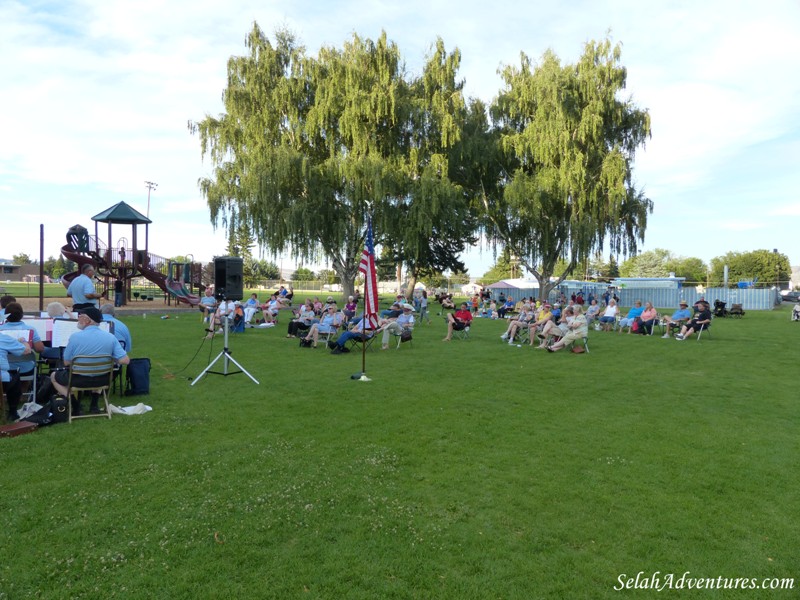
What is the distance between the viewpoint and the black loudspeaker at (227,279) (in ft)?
28.1

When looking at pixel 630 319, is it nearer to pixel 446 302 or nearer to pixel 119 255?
pixel 446 302

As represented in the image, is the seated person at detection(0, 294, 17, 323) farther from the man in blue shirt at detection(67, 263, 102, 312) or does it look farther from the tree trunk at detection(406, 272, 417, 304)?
the tree trunk at detection(406, 272, 417, 304)

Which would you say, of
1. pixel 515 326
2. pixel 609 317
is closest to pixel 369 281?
pixel 515 326

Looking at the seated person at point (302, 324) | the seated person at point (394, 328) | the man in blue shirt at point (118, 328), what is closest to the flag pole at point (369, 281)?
the seated person at point (394, 328)

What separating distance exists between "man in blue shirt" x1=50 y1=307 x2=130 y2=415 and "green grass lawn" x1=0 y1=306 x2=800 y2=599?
0.46m

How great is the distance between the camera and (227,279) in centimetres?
861

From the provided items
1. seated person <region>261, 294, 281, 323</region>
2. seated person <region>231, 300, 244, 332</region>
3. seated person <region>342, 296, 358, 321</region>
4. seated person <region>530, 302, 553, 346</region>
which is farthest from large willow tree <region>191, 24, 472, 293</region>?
seated person <region>530, 302, 553, 346</region>

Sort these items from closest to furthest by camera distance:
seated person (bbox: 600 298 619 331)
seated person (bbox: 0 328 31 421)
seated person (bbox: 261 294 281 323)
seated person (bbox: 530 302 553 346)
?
1. seated person (bbox: 0 328 31 421)
2. seated person (bbox: 530 302 553 346)
3. seated person (bbox: 600 298 619 331)
4. seated person (bbox: 261 294 281 323)

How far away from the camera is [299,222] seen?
25.1 metres

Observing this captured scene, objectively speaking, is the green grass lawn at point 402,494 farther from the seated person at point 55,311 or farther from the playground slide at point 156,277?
the playground slide at point 156,277

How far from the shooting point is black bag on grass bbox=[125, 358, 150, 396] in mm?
7215

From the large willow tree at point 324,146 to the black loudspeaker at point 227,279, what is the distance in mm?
16635

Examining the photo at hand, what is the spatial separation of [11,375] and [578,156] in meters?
25.4

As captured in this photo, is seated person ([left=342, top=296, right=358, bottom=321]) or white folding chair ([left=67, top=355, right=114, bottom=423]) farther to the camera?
seated person ([left=342, top=296, right=358, bottom=321])
